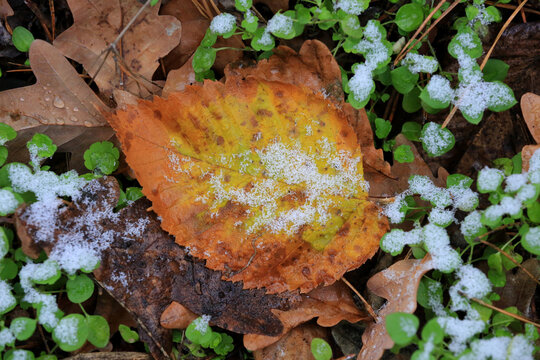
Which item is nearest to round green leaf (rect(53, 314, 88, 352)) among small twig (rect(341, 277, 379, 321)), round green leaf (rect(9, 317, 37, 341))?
round green leaf (rect(9, 317, 37, 341))

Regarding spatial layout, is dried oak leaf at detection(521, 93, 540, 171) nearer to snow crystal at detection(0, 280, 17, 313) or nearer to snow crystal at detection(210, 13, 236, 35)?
snow crystal at detection(210, 13, 236, 35)

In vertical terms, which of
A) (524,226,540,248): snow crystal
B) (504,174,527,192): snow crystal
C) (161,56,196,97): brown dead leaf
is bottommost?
(524,226,540,248): snow crystal

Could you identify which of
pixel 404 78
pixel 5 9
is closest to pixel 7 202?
pixel 5 9

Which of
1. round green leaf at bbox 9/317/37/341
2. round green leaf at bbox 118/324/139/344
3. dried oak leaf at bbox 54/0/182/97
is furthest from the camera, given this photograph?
dried oak leaf at bbox 54/0/182/97

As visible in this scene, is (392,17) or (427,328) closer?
(427,328)

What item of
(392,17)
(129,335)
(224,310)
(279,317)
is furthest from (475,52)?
(129,335)

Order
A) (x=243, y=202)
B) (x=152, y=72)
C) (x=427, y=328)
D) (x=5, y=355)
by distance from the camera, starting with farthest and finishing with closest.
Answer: (x=152, y=72) → (x=243, y=202) → (x=5, y=355) → (x=427, y=328)

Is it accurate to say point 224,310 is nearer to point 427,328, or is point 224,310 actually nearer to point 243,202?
point 243,202
